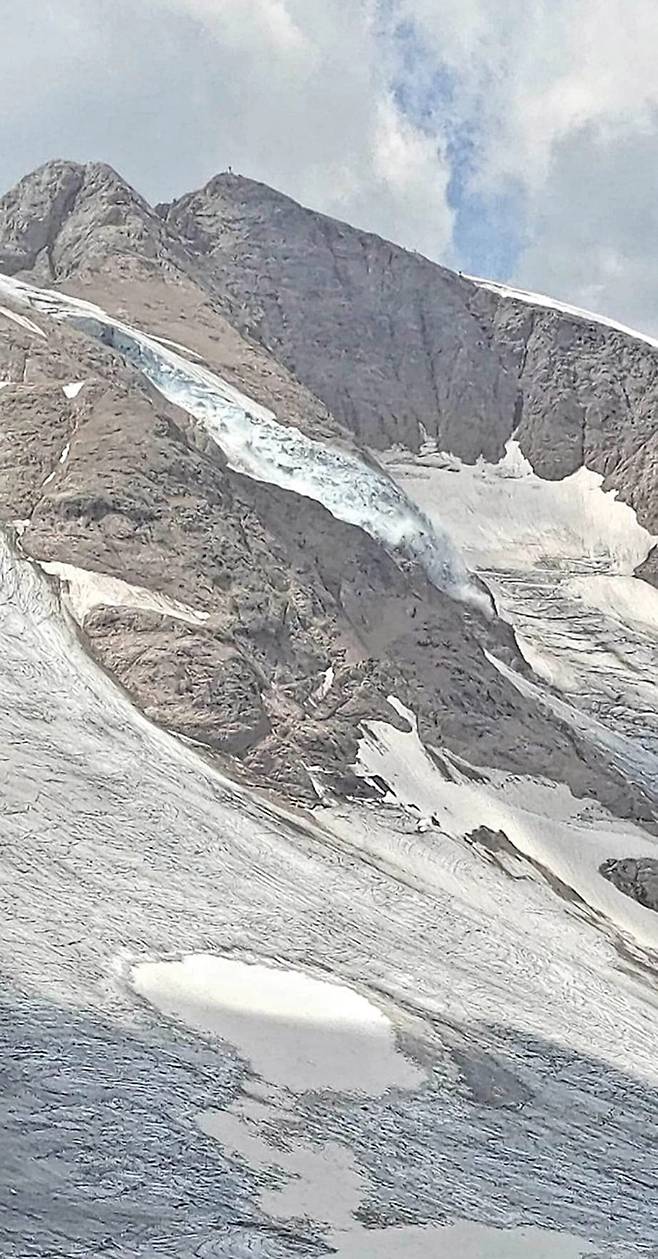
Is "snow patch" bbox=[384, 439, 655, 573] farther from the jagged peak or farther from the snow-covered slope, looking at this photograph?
the snow-covered slope

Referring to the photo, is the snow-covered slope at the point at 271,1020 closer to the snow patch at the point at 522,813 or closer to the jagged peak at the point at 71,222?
the snow patch at the point at 522,813

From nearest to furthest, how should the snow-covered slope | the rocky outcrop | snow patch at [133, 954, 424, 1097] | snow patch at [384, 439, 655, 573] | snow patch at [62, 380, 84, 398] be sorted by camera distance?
the snow-covered slope, snow patch at [133, 954, 424, 1097], snow patch at [62, 380, 84, 398], snow patch at [384, 439, 655, 573], the rocky outcrop

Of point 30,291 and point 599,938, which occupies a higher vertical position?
point 30,291

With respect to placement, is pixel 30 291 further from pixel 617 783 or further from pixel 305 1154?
pixel 305 1154

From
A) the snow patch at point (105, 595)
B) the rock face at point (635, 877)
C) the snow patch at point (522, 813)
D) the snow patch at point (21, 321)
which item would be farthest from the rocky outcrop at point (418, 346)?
the snow patch at point (105, 595)

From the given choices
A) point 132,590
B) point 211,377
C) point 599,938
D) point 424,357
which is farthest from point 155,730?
point 424,357

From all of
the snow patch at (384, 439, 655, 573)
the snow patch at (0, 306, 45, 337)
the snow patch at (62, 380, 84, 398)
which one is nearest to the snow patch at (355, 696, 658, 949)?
the snow patch at (62, 380, 84, 398)
